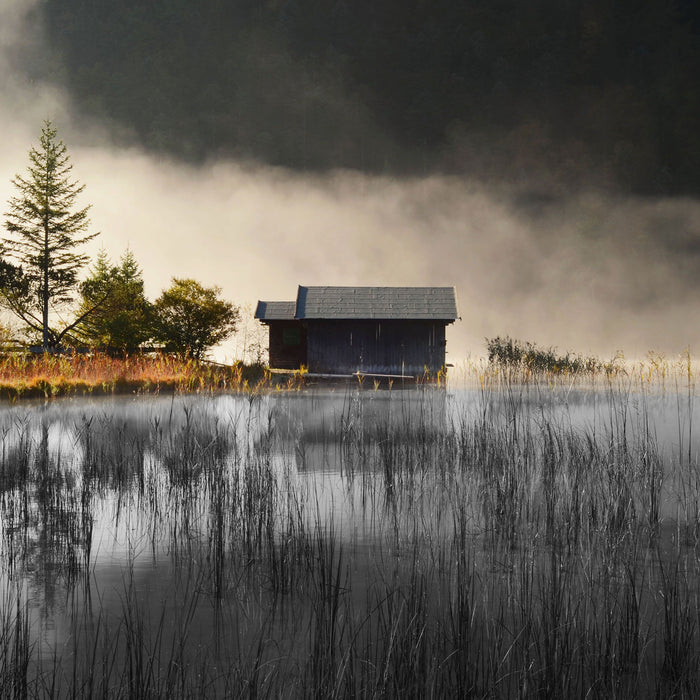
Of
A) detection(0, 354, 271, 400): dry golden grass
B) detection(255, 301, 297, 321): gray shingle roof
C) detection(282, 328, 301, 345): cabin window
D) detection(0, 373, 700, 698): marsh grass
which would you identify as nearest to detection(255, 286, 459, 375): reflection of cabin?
detection(255, 301, 297, 321): gray shingle roof

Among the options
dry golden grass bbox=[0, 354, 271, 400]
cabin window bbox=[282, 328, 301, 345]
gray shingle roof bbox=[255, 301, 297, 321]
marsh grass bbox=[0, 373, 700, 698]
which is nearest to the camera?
marsh grass bbox=[0, 373, 700, 698]

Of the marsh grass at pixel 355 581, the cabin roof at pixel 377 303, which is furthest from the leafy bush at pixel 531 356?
the marsh grass at pixel 355 581

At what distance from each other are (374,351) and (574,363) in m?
8.58

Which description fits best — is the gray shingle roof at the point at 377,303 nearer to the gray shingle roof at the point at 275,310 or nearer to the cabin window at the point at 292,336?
the gray shingle roof at the point at 275,310

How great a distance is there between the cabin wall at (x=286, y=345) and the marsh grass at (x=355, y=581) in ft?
90.6

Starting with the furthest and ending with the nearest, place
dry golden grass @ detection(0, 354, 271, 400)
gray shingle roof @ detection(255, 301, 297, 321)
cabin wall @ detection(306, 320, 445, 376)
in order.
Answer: gray shingle roof @ detection(255, 301, 297, 321), cabin wall @ detection(306, 320, 445, 376), dry golden grass @ detection(0, 354, 271, 400)

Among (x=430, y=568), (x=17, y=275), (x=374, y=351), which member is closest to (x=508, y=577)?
(x=430, y=568)

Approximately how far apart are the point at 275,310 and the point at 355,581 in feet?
107

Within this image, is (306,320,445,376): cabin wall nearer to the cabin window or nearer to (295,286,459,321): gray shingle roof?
(295,286,459,321): gray shingle roof

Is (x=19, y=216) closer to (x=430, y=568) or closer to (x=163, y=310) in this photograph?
(x=163, y=310)

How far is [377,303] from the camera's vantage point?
31875 mm

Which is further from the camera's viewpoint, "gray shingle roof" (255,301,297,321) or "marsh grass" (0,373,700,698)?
"gray shingle roof" (255,301,297,321)

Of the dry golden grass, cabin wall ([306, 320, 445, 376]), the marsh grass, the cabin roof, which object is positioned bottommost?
the marsh grass

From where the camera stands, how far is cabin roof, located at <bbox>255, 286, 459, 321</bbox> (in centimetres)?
3092
